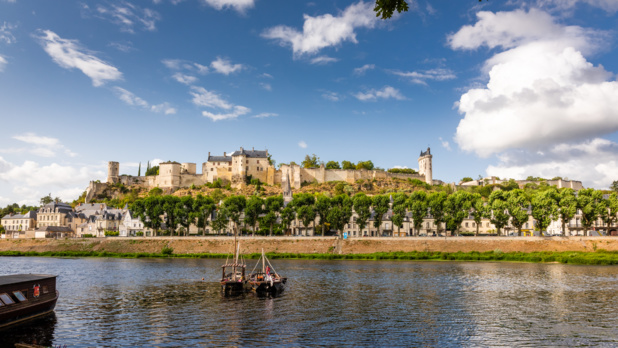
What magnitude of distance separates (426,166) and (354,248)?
101 meters

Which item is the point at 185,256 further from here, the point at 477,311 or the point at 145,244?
the point at 477,311

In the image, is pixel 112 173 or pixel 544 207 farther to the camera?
pixel 112 173

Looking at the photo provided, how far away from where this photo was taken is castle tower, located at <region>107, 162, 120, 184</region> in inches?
6324

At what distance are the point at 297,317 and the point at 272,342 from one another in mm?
5885

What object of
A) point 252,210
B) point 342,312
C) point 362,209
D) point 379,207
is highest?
point 379,207

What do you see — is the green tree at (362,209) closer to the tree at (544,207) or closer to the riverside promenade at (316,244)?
the riverside promenade at (316,244)

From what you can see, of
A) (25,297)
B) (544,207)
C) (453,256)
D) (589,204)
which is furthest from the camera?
(544,207)

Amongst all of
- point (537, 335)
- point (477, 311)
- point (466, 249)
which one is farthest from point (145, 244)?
point (537, 335)

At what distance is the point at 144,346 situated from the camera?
69.4 ft

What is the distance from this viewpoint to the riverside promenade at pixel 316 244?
6906 centimetres

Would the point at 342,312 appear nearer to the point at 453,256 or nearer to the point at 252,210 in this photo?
the point at 453,256

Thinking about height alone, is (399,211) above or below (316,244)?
above

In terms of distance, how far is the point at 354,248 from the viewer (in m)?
74.2

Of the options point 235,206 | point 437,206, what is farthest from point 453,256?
point 235,206
